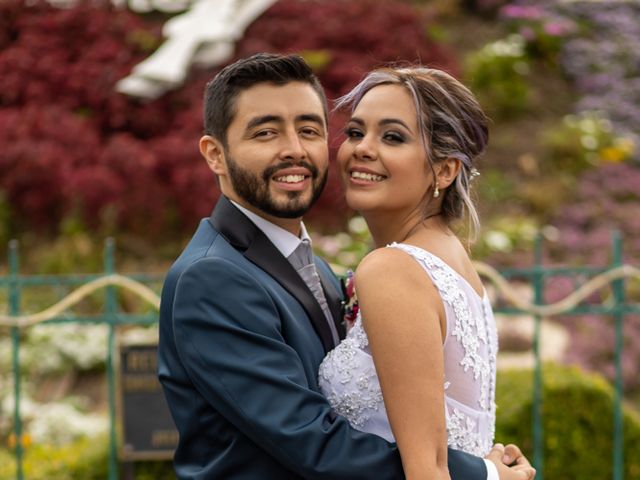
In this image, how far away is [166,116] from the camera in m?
9.99

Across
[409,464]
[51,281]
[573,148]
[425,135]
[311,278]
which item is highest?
[425,135]

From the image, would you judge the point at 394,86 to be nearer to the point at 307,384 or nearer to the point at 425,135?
the point at 425,135

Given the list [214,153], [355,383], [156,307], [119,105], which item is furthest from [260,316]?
[119,105]

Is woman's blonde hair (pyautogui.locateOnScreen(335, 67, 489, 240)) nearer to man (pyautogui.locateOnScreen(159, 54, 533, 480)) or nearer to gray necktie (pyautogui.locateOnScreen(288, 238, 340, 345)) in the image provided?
man (pyautogui.locateOnScreen(159, 54, 533, 480))

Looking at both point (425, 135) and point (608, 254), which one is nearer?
point (425, 135)

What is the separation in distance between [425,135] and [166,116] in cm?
785

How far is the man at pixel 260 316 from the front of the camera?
2.23 m

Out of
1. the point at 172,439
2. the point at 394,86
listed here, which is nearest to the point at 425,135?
the point at 394,86

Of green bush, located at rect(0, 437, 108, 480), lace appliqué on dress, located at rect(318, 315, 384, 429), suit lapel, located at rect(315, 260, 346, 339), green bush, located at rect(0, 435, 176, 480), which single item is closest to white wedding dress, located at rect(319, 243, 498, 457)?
lace appliqué on dress, located at rect(318, 315, 384, 429)

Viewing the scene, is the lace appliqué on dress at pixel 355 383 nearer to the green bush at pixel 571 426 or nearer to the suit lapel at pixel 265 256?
the suit lapel at pixel 265 256

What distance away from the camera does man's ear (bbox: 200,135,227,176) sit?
2.58 m

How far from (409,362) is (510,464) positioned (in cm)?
57

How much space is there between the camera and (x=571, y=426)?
17.3 ft

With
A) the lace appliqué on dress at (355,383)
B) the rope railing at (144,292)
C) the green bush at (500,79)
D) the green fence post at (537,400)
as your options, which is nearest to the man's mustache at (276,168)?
the lace appliqué on dress at (355,383)
